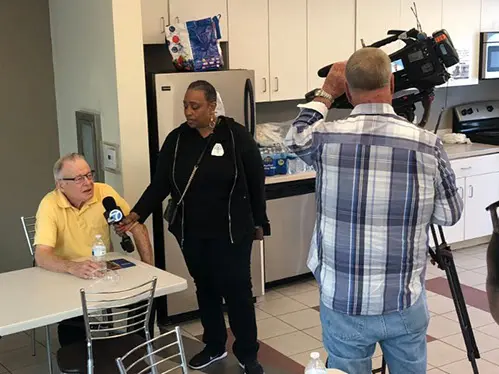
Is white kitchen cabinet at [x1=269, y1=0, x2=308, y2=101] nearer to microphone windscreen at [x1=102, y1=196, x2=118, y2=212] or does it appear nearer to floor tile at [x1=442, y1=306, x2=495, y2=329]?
floor tile at [x1=442, y1=306, x2=495, y2=329]

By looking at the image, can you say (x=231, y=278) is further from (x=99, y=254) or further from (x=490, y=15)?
(x=490, y=15)

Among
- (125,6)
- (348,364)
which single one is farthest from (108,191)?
(348,364)

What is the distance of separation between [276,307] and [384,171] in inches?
104

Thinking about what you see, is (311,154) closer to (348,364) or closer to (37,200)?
(348,364)

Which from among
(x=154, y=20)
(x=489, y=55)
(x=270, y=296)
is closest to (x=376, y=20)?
(x=489, y=55)

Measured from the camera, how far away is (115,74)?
368cm

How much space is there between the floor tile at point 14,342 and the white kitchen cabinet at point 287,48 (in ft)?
7.67

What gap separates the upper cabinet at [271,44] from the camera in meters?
4.57

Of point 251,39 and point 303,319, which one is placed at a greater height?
point 251,39

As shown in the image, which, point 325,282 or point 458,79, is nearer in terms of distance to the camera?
point 325,282

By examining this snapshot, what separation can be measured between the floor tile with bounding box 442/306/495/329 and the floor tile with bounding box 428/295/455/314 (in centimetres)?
6

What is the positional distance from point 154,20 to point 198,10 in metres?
0.34

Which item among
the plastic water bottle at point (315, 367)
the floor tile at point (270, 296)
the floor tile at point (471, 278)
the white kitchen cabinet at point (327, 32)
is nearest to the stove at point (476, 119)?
the floor tile at point (471, 278)

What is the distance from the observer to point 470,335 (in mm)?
2633
